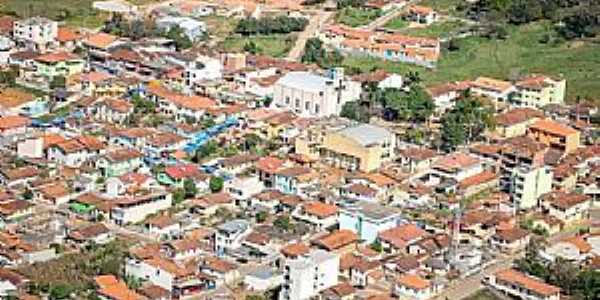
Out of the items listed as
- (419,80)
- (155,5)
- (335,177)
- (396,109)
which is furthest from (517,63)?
(155,5)

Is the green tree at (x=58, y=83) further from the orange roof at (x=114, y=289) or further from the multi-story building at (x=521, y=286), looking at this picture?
the multi-story building at (x=521, y=286)

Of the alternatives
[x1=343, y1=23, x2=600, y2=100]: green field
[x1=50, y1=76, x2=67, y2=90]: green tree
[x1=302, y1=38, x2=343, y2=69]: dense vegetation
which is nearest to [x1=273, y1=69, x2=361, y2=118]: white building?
[x1=302, y1=38, x2=343, y2=69]: dense vegetation

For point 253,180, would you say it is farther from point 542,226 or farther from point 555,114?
point 555,114

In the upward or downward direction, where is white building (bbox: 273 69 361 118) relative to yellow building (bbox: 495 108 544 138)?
upward

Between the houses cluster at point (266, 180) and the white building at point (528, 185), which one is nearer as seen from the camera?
the houses cluster at point (266, 180)

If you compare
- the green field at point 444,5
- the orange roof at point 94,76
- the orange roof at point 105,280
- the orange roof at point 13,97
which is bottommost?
the orange roof at point 105,280

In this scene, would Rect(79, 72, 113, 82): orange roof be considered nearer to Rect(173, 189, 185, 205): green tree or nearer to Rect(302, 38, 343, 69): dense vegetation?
Rect(302, 38, 343, 69): dense vegetation

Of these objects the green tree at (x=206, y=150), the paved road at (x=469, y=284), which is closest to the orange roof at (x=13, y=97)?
the green tree at (x=206, y=150)
